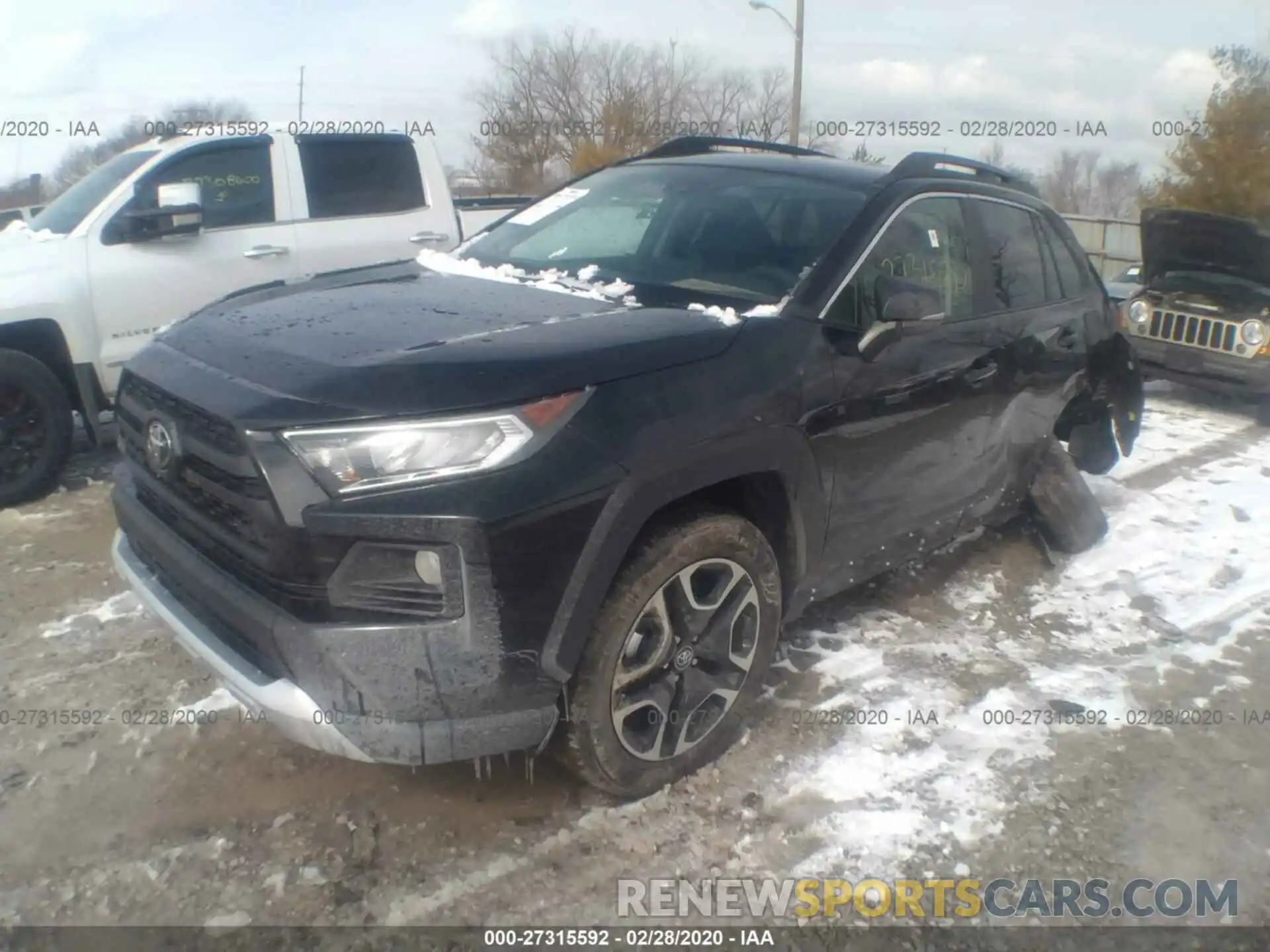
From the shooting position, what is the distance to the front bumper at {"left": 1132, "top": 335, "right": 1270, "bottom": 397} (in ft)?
25.9

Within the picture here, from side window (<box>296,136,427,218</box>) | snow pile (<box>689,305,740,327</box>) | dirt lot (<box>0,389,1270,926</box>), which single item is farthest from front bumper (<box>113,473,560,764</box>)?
side window (<box>296,136,427,218</box>)

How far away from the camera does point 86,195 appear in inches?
223

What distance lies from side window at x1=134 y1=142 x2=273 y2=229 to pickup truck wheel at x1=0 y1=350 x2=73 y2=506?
1200 mm

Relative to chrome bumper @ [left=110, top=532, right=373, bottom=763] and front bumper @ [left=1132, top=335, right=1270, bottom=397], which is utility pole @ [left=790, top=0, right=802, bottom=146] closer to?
front bumper @ [left=1132, top=335, right=1270, bottom=397]

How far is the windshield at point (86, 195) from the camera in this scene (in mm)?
5500

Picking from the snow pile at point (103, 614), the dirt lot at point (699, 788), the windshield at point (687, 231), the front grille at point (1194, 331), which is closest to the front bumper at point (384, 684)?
the dirt lot at point (699, 788)

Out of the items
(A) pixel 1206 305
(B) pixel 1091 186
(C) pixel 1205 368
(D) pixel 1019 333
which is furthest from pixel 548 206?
(B) pixel 1091 186

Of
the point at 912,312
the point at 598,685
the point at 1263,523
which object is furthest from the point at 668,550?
the point at 1263,523

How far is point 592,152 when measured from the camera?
86.1 feet

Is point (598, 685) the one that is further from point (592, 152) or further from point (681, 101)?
point (681, 101)

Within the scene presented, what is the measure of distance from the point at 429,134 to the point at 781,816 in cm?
575

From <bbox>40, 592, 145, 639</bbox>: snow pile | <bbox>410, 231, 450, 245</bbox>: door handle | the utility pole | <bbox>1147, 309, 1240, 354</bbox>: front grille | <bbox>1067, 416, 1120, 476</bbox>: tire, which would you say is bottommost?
<bbox>40, 592, 145, 639</bbox>: snow pile

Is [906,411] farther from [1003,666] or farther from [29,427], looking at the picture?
[29,427]

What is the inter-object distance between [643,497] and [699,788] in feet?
3.43
